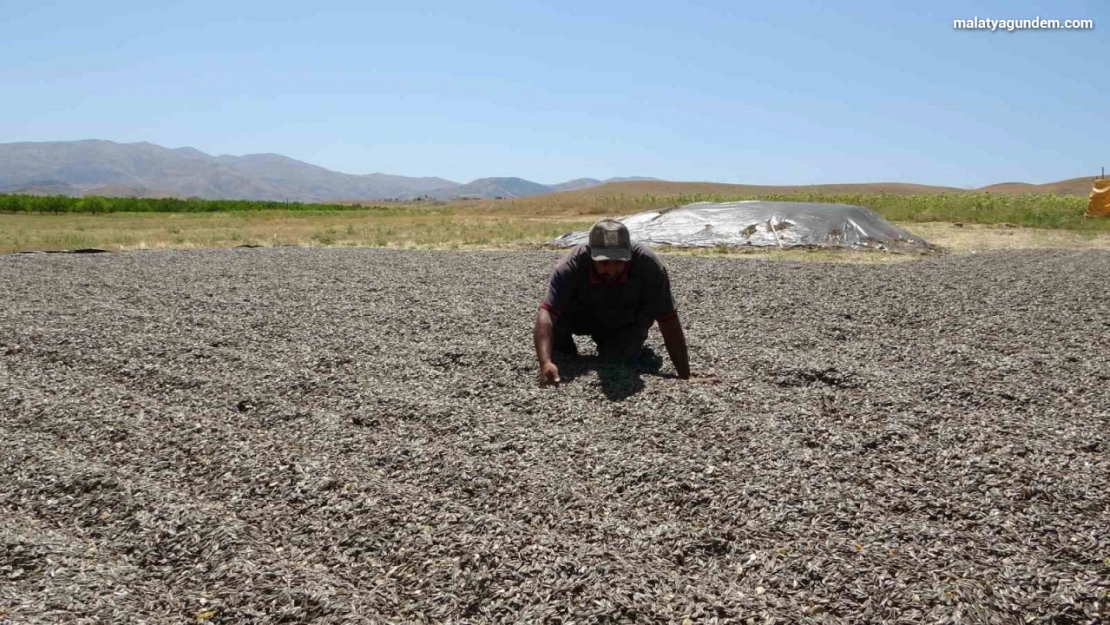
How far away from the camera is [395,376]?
531 cm

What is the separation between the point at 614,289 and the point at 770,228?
9992 mm

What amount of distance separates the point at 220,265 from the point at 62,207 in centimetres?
3316

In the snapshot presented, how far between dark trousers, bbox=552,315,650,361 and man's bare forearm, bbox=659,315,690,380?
17.4 inches

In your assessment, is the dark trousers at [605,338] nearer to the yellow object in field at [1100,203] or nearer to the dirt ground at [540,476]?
the dirt ground at [540,476]

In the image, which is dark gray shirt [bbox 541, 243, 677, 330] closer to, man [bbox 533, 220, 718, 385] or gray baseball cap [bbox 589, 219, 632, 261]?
man [bbox 533, 220, 718, 385]

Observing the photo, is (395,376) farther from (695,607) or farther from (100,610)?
(695,607)

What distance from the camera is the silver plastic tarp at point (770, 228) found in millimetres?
13906

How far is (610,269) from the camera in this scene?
15.7 ft

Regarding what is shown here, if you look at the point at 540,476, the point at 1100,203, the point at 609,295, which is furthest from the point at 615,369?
the point at 1100,203

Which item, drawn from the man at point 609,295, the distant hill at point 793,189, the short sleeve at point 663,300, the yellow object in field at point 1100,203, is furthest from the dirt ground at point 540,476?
the distant hill at point 793,189

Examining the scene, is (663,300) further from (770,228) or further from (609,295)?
(770,228)

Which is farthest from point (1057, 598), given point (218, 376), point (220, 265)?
point (220, 265)

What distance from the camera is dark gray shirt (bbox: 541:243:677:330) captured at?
16.0 ft

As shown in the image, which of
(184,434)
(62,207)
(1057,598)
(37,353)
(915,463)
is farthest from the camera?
(62,207)
